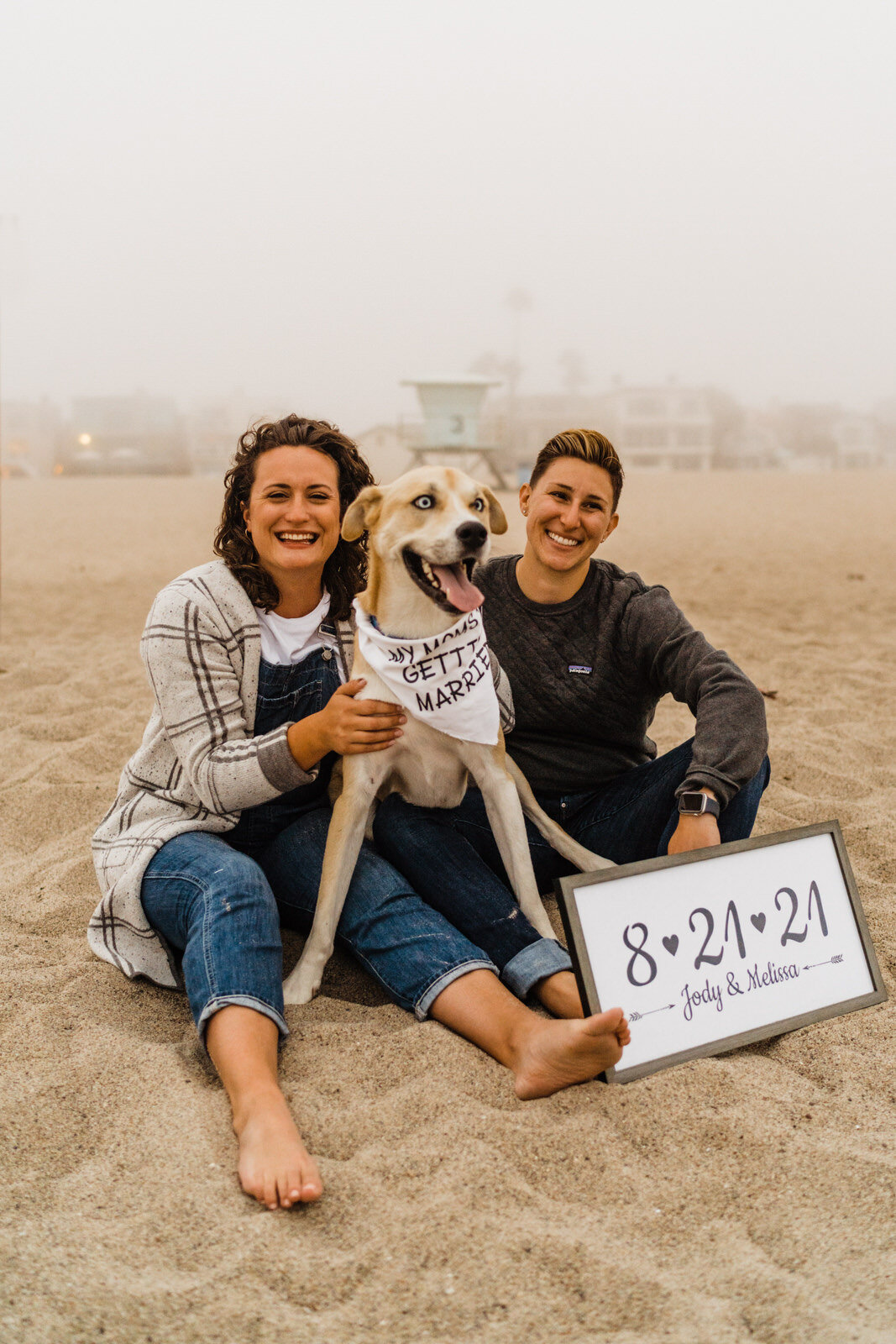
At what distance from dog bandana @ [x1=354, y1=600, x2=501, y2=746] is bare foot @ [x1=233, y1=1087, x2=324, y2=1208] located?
38.7 inches

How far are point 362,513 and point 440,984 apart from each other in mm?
1182

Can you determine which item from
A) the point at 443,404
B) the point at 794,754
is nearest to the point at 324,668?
the point at 794,754

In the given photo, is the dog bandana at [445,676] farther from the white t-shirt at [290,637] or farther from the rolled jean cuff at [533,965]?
the rolled jean cuff at [533,965]

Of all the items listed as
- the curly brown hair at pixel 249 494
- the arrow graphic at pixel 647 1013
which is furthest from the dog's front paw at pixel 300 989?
the curly brown hair at pixel 249 494

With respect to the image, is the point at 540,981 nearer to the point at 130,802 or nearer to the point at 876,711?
the point at 130,802

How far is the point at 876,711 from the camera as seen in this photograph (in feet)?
16.4

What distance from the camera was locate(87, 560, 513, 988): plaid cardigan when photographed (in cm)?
240

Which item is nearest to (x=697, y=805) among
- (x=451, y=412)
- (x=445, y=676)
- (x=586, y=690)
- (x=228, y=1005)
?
(x=586, y=690)

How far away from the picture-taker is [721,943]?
2232 millimetres

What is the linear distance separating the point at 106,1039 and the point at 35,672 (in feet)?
12.7

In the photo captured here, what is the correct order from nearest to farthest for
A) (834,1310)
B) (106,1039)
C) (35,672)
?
(834,1310)
(106,1039)
(35,672)

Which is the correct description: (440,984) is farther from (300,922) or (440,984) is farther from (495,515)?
(495,515)

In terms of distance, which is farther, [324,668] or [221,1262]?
[324,668]

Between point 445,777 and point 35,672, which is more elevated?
point 445,777
